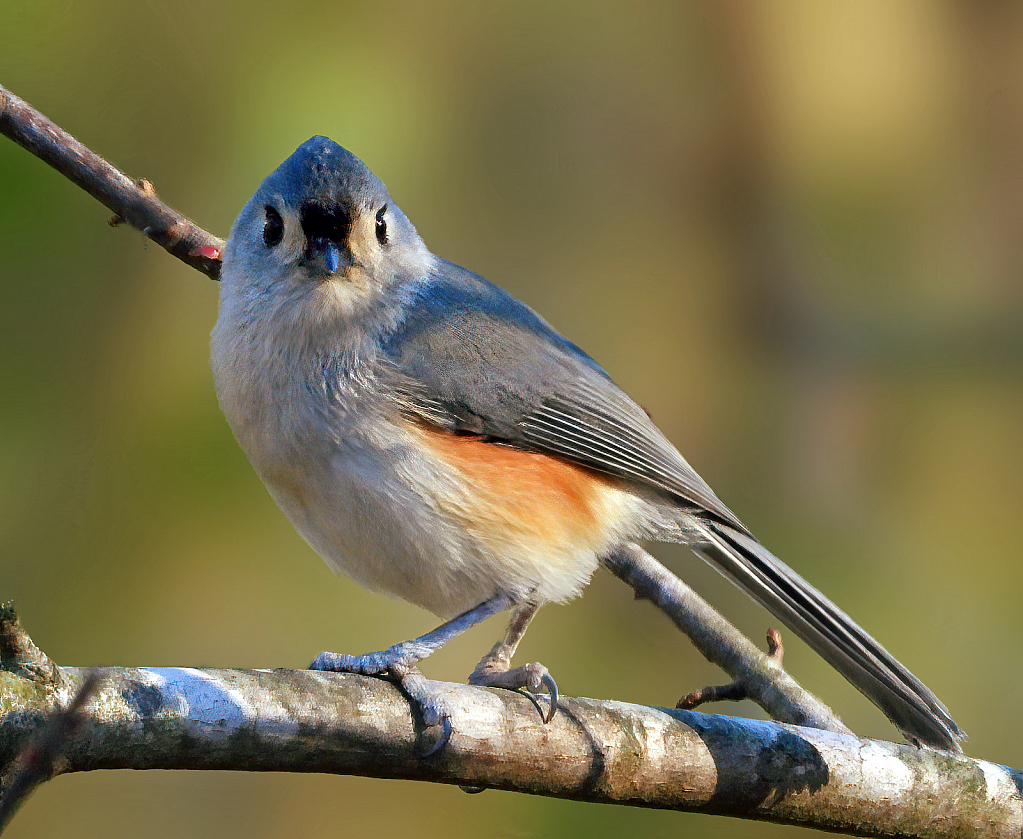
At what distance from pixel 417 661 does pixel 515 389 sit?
23.9 inches

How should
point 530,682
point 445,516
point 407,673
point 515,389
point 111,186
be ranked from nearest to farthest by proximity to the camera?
1. point 407,673
2. point 530,682
3. point 445,516
4. point 515,389
5. point 111,186

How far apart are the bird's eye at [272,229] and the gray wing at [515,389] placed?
0.29 m

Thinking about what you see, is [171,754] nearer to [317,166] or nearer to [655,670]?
[317,166]

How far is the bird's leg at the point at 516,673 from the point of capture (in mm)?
1546

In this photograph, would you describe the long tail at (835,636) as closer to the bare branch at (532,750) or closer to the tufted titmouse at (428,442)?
the tufted titmouse at (428,442)

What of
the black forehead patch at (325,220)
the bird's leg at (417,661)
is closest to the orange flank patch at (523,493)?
the bird's leg at (417,661)

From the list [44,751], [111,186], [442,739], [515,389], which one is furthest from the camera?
[111,186]

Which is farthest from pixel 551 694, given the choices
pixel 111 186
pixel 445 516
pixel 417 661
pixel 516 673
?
pixel 111 186

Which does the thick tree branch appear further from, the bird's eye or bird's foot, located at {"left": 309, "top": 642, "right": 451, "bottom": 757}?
the bird's eye

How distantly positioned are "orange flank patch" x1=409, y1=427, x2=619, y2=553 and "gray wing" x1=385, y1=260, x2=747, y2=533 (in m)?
0.04

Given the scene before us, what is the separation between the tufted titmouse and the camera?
1741 mm

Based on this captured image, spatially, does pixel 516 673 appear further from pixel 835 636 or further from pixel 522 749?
pixel 835 636

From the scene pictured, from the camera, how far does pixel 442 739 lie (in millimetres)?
1380

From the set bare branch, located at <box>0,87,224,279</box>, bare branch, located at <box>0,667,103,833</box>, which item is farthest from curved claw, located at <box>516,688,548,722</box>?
bare branch, located at <box>0,87,224,279</box>
